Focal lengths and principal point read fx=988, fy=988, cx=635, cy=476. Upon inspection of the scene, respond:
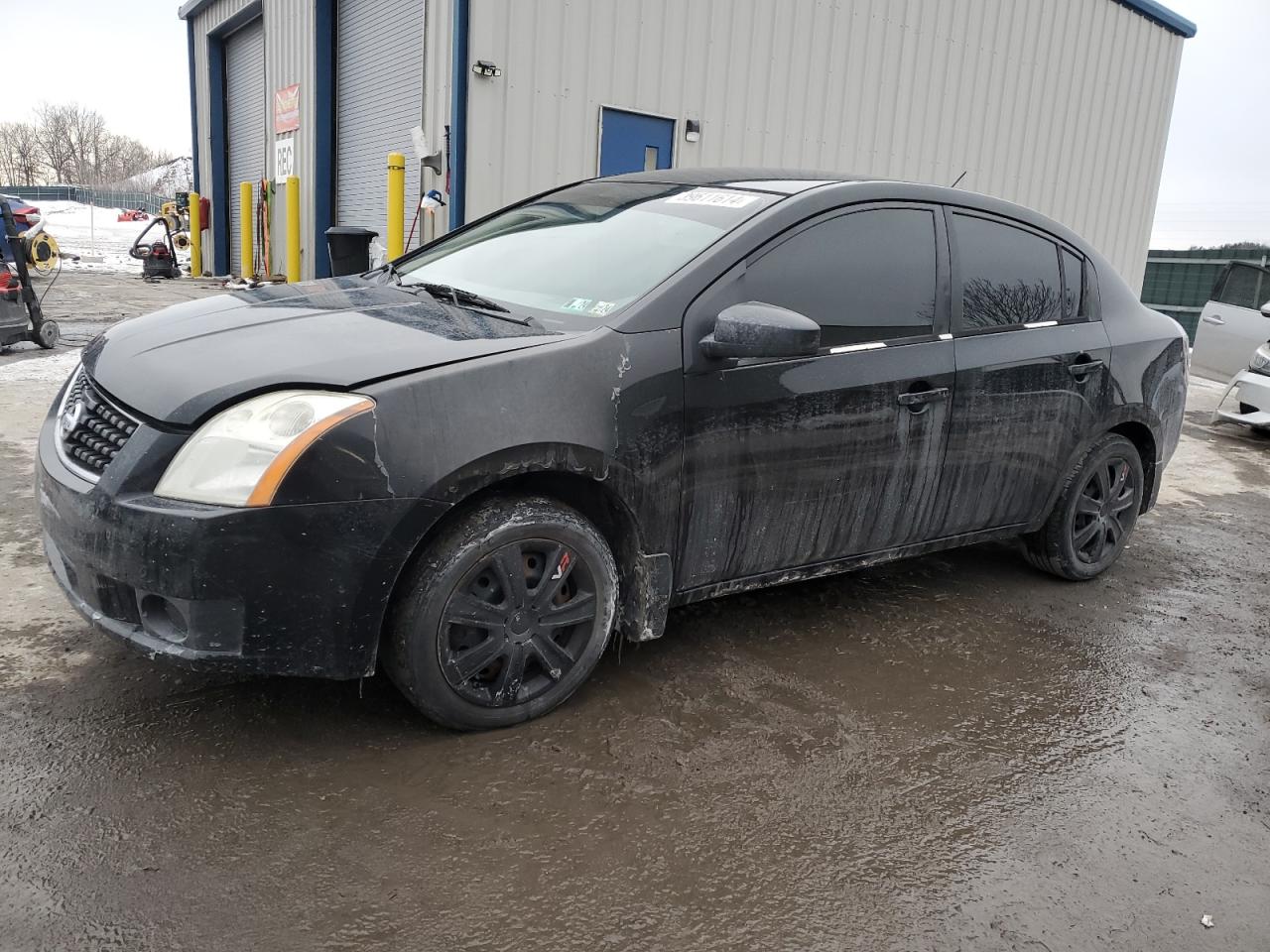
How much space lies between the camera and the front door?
9.70ft

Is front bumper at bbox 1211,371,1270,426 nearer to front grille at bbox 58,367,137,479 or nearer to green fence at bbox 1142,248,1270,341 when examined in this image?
front grille at bbox 58,367,137,479

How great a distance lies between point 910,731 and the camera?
2955mm

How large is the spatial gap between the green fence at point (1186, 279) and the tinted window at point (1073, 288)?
16316 mm

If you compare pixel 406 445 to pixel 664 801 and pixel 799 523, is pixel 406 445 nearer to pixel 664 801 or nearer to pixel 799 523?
pixel 664 801

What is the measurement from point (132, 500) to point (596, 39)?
818cm

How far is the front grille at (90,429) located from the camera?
97.0 inches

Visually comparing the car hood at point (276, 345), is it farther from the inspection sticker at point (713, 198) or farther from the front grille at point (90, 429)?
the inspection sticker at point (713, 198)

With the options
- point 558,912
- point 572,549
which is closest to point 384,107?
point 572,549

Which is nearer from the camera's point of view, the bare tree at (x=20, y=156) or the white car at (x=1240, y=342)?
the white car at (x=1240, y=342)

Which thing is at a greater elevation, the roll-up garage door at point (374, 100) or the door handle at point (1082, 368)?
the roll-up garage door at point (374, 100)

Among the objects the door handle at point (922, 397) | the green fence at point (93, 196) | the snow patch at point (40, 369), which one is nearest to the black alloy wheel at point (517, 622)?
the door handle at point (922, 397)

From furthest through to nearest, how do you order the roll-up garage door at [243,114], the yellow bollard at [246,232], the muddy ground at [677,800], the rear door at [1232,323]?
the roll-up garage door at [243,114] → the yellow bollard at [246,232] → the rear door at [1232,323] → the muddy ground at [677,800]

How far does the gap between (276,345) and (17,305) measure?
700 cm

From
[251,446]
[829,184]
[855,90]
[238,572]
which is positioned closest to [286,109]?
[855,90]
